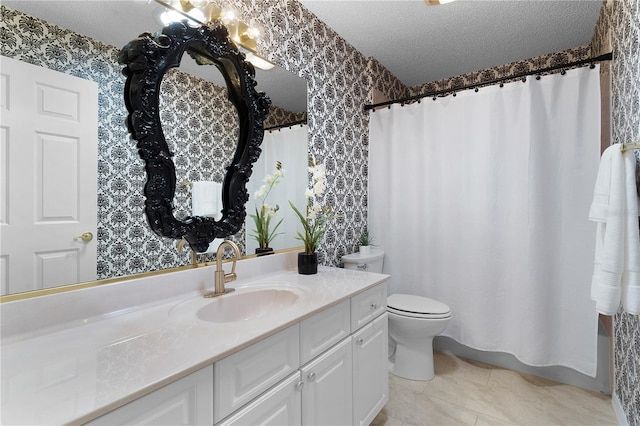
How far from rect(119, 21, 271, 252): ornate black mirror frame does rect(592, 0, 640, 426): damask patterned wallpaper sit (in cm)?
171

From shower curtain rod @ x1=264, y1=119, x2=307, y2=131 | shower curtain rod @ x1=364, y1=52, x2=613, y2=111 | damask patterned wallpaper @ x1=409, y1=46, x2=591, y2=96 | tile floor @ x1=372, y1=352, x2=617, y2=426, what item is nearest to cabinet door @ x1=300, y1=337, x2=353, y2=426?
tile floor @ x1=372, y1=352, x2=617, y2=426

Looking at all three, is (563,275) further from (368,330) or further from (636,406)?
(368,330)

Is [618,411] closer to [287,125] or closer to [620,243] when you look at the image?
[620,243]

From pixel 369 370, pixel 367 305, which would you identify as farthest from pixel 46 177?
pixel 369 370

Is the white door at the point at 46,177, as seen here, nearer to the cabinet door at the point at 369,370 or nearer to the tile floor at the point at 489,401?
the cabinet door at the point at 369,370

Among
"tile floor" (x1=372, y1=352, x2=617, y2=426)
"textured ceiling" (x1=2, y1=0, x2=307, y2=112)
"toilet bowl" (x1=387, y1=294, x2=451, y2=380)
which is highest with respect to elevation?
"textured ceiling" (x1=2, y1=0, x2=307, y2=112)

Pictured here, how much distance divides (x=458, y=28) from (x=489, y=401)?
8.29ft

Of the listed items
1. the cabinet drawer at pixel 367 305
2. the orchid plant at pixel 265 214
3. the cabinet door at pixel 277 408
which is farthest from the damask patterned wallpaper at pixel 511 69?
the cabinet door at pixel 277 408

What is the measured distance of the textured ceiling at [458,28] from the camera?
79.4 inches

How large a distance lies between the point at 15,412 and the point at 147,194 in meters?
0.73

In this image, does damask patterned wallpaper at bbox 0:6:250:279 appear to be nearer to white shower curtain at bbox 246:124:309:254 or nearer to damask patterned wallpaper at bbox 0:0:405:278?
damask patterned wallpaper at bbox 0:0:405:278

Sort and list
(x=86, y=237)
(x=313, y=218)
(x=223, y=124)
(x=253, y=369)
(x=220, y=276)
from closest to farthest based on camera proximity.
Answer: (x=253, y=369) → (x=86, y=237) → (x=220, y=276) → (x=223, y=124) → (x=313, y=218)

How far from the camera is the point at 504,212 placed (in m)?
2.11

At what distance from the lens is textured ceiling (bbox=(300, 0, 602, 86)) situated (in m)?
2.02
